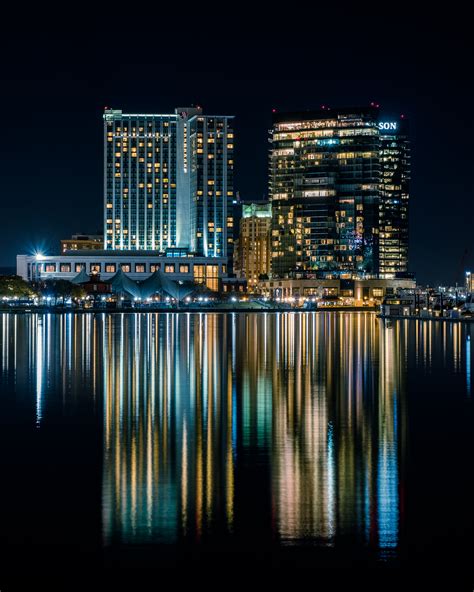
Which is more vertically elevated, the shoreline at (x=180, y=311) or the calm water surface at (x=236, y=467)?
the shoreline at (x=180, y=311)

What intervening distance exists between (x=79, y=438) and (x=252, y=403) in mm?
7081

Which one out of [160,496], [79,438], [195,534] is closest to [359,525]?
[195,534]

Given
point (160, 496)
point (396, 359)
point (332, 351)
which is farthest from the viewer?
point (332, 351)

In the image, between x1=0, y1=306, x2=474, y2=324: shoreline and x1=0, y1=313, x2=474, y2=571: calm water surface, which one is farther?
x1=0, y1=306, x2=474, y2=324: shoreline

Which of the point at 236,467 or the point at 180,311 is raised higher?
the point at 180,311

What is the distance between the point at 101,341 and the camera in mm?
58438

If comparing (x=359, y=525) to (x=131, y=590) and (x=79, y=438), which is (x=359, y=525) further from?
(x=79, y=438)

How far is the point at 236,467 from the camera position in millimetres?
17625

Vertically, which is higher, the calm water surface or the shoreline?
the shoreline

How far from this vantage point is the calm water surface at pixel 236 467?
12.7 meters

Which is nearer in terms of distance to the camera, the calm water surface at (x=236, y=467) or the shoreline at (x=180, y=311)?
the calm water surface at (x=236, y=467)

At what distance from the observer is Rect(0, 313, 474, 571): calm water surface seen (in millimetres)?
12719

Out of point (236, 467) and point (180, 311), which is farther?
point (180, 311)

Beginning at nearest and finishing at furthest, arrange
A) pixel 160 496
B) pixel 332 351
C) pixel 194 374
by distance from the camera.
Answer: pixel 160 496 < pixel 194 374 < pixel 332 351
